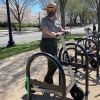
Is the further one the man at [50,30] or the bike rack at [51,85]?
the man at [50,30]

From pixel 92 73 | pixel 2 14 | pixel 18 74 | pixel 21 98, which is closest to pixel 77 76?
pixel 92 73

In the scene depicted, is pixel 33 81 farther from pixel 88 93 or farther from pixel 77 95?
pixel 88 93

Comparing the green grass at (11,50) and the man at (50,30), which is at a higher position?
the man at (50,30)

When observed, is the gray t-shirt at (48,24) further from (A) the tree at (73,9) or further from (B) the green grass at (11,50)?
(A) the tree at (73,9)

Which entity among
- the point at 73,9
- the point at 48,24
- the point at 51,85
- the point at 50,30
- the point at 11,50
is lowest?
the point at 11,50

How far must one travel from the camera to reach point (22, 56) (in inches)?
456

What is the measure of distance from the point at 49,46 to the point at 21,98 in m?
1.14

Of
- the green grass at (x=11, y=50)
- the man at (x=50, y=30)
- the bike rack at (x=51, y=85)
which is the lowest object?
the green grass at (x=11, y=50)

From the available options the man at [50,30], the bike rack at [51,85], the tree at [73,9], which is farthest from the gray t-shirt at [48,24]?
the tree at [73,9]

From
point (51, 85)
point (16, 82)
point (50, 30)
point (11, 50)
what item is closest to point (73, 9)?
point (11, 50)

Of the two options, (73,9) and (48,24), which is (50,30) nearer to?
(48,24)

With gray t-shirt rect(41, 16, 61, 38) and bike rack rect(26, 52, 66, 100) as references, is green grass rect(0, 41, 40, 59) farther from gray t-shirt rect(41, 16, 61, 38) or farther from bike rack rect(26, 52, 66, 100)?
bike rack rect(26, 52, 66, 100)

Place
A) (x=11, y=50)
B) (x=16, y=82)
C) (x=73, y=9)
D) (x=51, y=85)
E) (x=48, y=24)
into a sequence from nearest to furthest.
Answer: (x=51, y=85) < (x=48, y=24) < (x=16, y=82) < (x=11, y=50) < (x=73, y=9)

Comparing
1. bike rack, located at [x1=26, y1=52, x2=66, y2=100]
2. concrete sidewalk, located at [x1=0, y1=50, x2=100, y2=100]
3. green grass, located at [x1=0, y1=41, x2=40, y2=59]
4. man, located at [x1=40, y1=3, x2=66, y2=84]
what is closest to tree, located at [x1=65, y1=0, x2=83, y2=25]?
green grass, located at [x1=0, y1=41, x2=40, y2=59]
